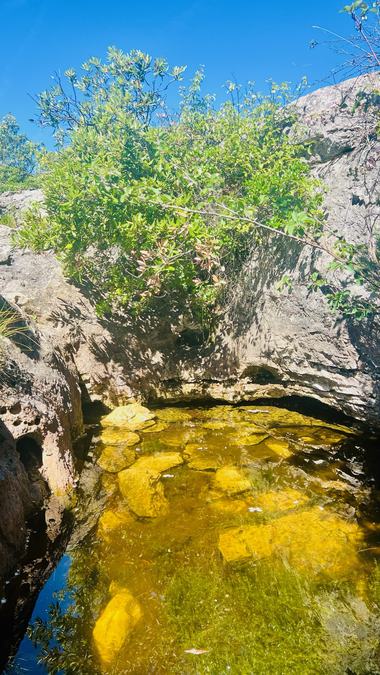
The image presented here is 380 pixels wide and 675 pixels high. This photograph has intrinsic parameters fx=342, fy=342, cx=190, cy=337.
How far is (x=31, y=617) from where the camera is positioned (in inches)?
111

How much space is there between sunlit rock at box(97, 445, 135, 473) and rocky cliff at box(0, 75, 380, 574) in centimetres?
51

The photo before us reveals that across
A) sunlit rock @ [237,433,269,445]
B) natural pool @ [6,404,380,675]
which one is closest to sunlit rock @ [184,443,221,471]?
natural pool @ [6,404,380,675]

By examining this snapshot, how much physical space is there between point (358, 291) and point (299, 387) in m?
1.99

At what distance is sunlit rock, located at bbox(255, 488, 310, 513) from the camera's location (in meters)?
4.08

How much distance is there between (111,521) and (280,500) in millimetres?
2029

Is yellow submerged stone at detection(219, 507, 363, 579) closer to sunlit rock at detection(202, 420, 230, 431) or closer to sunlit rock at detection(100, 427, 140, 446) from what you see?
sunlit rock at detection(202, 420, 230, 431)

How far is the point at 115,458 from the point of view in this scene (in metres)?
5.25

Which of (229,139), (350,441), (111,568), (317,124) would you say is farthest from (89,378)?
(317,124)

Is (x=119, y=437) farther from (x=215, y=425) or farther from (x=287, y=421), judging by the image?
(x=287, y=421)

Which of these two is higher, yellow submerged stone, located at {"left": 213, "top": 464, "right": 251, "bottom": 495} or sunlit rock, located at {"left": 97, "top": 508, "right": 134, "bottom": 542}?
sunlit rock, located at {"left": 97, "top": 508, "right": 134, "bottom": 542}

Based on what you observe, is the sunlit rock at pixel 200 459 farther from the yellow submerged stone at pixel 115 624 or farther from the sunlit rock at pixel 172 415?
the yellow submerged stone at pixel 115 624

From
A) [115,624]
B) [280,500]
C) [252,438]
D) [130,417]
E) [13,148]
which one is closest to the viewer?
[115,624]

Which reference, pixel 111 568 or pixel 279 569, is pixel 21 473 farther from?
pixel 279 569

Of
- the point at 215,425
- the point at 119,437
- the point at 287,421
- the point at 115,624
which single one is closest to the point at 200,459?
the point at 215,425
